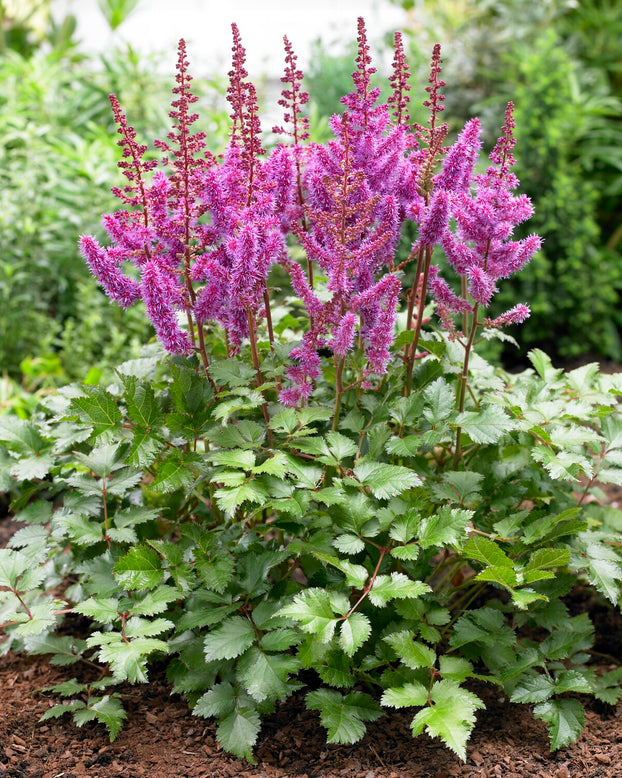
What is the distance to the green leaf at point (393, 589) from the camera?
57.6 inches

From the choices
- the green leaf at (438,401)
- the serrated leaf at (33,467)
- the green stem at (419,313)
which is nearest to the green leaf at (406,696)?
the green leaf at (438,401)

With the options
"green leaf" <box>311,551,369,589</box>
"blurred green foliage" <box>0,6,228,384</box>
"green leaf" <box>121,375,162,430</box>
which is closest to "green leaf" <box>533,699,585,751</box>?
"green leaf" <box>311,551,369,589</box>

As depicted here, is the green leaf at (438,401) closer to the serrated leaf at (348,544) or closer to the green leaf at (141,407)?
the serrated leaf at (348,544)

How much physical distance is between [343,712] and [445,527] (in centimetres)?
44

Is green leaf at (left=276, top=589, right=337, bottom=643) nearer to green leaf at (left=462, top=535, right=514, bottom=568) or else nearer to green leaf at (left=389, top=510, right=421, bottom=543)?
green leaf at (left=389, top=510, right=421, bottom=543)

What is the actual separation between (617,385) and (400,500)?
28.7 inches

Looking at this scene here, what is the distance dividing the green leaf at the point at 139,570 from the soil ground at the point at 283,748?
1.22ft

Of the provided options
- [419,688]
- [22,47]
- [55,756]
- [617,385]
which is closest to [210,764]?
[55,756]

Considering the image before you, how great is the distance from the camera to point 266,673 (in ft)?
5.04

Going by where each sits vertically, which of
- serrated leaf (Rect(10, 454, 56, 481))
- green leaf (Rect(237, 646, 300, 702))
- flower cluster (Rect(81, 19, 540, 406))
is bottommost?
green leaf (Rect(237, 646, 300, 702))

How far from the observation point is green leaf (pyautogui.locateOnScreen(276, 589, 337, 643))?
1.44 metres

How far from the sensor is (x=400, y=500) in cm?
169

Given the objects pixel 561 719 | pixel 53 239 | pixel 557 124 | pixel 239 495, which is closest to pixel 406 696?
pixel 561 719

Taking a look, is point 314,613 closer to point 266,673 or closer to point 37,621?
point 266,673
